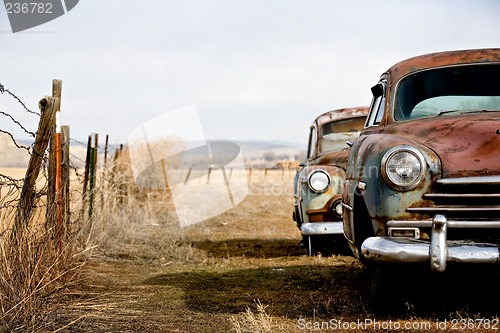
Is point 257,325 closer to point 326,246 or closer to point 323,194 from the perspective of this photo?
point 323,194

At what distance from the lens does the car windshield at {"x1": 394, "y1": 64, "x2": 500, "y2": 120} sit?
13.0 feet

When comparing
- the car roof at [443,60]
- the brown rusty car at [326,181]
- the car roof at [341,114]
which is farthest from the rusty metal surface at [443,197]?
the car roof at [341,114]

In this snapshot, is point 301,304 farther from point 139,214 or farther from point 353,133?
point 139,214

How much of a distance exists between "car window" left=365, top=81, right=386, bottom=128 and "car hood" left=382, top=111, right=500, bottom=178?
802 mm

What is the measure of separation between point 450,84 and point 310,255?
130 inches

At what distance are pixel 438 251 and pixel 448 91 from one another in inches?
70.0

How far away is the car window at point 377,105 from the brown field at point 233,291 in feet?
4.66

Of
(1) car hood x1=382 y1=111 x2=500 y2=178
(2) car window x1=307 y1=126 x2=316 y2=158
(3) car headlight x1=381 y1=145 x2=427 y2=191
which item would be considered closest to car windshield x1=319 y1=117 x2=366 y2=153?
(2) car window x1=307 y1=126 x2=316 y2=158

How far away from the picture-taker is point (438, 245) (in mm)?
2850

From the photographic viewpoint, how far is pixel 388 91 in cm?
428

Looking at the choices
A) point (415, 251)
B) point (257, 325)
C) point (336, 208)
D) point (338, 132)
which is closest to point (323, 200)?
point (336, 208)

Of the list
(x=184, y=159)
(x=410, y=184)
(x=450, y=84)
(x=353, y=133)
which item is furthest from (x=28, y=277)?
(x=184, y=159)

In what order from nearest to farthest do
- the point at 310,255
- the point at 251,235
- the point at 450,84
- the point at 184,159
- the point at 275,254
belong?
1. the point at 450,84
2. the point at 310,255
3. the point at 275,254
4. the point at 251,235
5. the point at 184,159

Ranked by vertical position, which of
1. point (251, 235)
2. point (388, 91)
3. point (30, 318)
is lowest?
point (251, 235)
